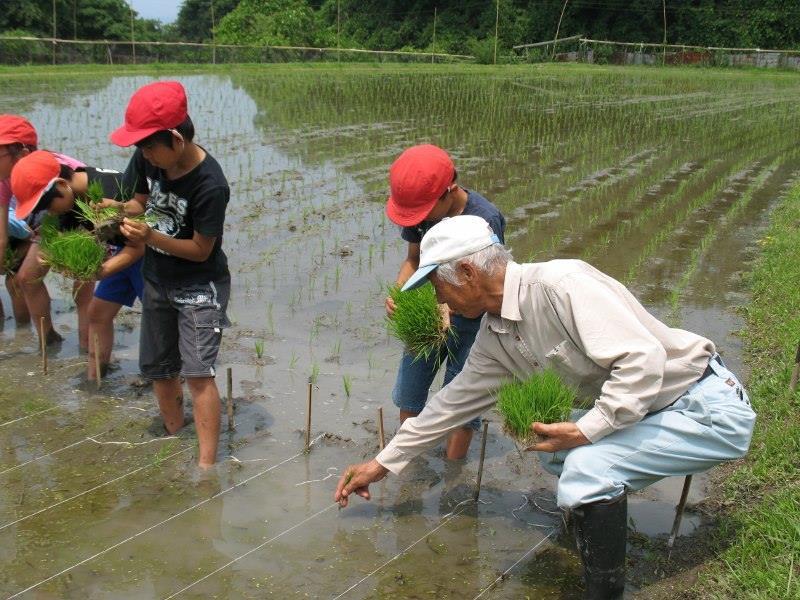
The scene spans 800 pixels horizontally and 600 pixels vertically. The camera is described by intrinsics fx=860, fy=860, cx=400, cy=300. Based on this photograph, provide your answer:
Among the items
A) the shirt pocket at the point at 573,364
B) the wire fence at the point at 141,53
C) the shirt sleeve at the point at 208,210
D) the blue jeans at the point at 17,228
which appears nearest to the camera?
the shirt pocket at the point at 573,364

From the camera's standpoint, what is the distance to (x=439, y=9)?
4369 cm

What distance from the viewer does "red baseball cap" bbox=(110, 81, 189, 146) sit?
325cm

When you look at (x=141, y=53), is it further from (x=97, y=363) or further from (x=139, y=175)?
(x=139, y=175)

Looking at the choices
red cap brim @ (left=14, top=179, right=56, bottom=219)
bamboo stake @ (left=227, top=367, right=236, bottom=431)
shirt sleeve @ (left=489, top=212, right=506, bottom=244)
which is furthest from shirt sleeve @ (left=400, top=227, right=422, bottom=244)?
red cap brim @ (left=14, top=179, right=56, bottom=219)

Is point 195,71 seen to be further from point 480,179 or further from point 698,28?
point 698,28

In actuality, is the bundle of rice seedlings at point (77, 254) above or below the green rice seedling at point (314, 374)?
above

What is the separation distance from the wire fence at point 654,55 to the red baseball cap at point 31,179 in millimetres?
32547

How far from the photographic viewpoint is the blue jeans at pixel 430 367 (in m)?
3.59

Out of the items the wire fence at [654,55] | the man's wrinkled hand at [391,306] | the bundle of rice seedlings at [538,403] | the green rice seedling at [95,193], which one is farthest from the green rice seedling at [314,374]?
the wire fence at [654,55]

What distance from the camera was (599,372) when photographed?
2.74 m

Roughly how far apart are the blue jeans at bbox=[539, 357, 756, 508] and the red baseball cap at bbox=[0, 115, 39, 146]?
3.27m

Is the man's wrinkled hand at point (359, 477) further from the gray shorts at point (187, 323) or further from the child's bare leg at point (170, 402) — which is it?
the child's bare leg at point (170, 402)

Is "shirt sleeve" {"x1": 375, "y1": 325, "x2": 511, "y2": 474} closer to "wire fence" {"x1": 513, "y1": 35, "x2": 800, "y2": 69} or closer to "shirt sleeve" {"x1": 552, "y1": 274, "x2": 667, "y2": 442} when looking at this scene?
"shirt sleeve" {"x1": 552, "y1": 274, "x2": 667, "y2": 442}

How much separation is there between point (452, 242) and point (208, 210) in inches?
51.2
